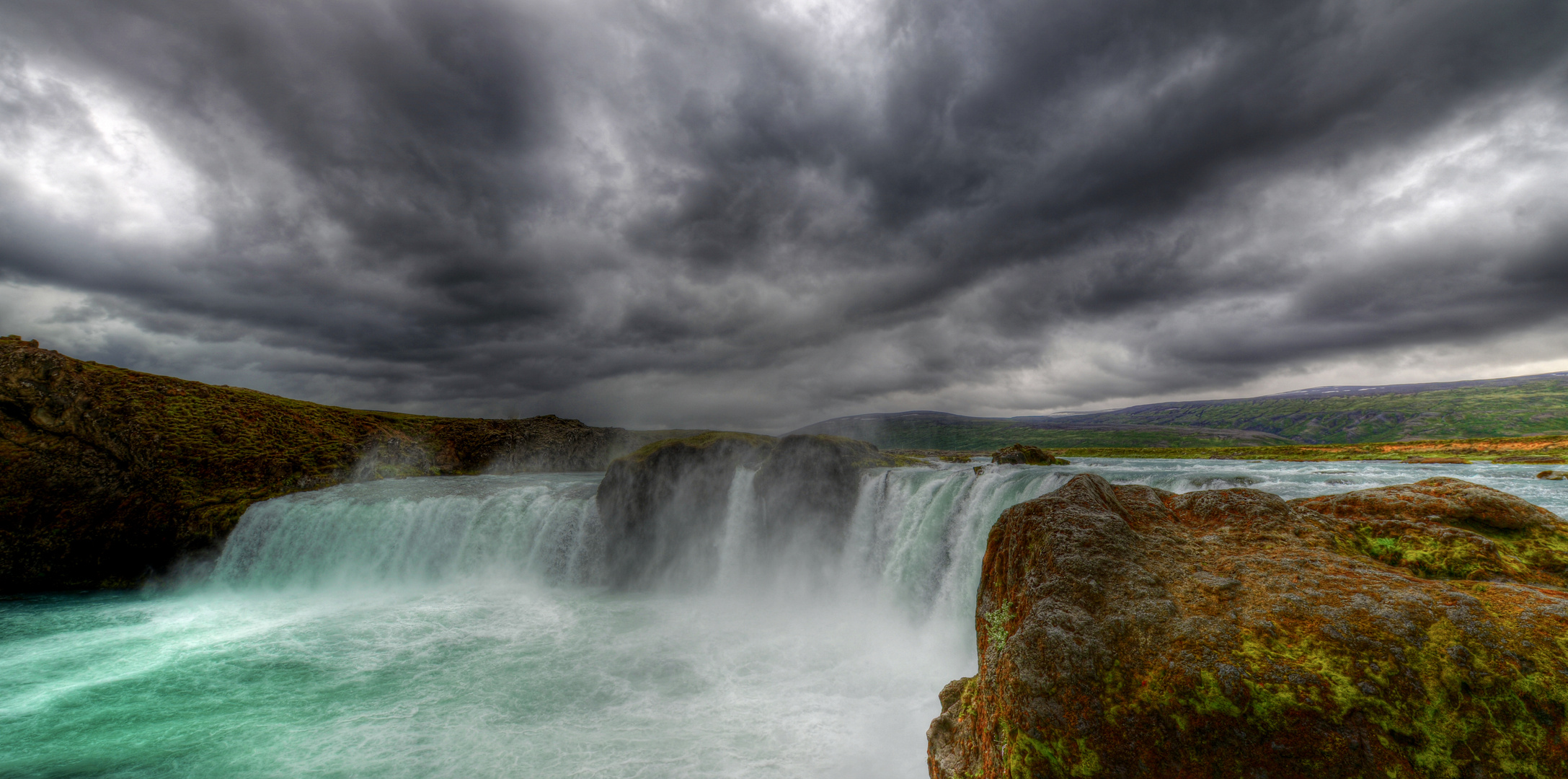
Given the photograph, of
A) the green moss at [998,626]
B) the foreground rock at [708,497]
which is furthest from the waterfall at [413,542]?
the green moss at [998,626]

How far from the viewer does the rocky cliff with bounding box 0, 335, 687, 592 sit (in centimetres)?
2516

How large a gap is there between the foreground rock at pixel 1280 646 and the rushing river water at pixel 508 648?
6357 mm

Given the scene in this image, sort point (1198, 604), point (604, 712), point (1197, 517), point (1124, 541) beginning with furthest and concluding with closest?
1. point (604, 712)
2. point (1197, 517)
3. point (1124, 541)
4. point (1198, 604)

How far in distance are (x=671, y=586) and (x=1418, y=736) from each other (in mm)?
25576

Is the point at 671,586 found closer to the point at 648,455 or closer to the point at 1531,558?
the point at 648,455

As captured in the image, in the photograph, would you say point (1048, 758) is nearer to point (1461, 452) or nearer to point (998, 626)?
point (998, 626)

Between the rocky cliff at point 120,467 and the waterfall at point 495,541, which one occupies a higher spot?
the rocky cliff at point 120,467

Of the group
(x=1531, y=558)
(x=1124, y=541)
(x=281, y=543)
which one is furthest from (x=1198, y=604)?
(x=281, y=543)

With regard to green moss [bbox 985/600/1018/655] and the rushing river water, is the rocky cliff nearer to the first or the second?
the rushing river water

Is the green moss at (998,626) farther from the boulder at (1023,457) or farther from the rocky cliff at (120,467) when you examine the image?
the rocky cliff at (120,467)

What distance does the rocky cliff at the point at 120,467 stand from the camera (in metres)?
25.2

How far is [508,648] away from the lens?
56.6 feet

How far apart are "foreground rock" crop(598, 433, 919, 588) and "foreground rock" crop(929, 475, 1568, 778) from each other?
16981 mm

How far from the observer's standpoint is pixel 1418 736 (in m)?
4.27
